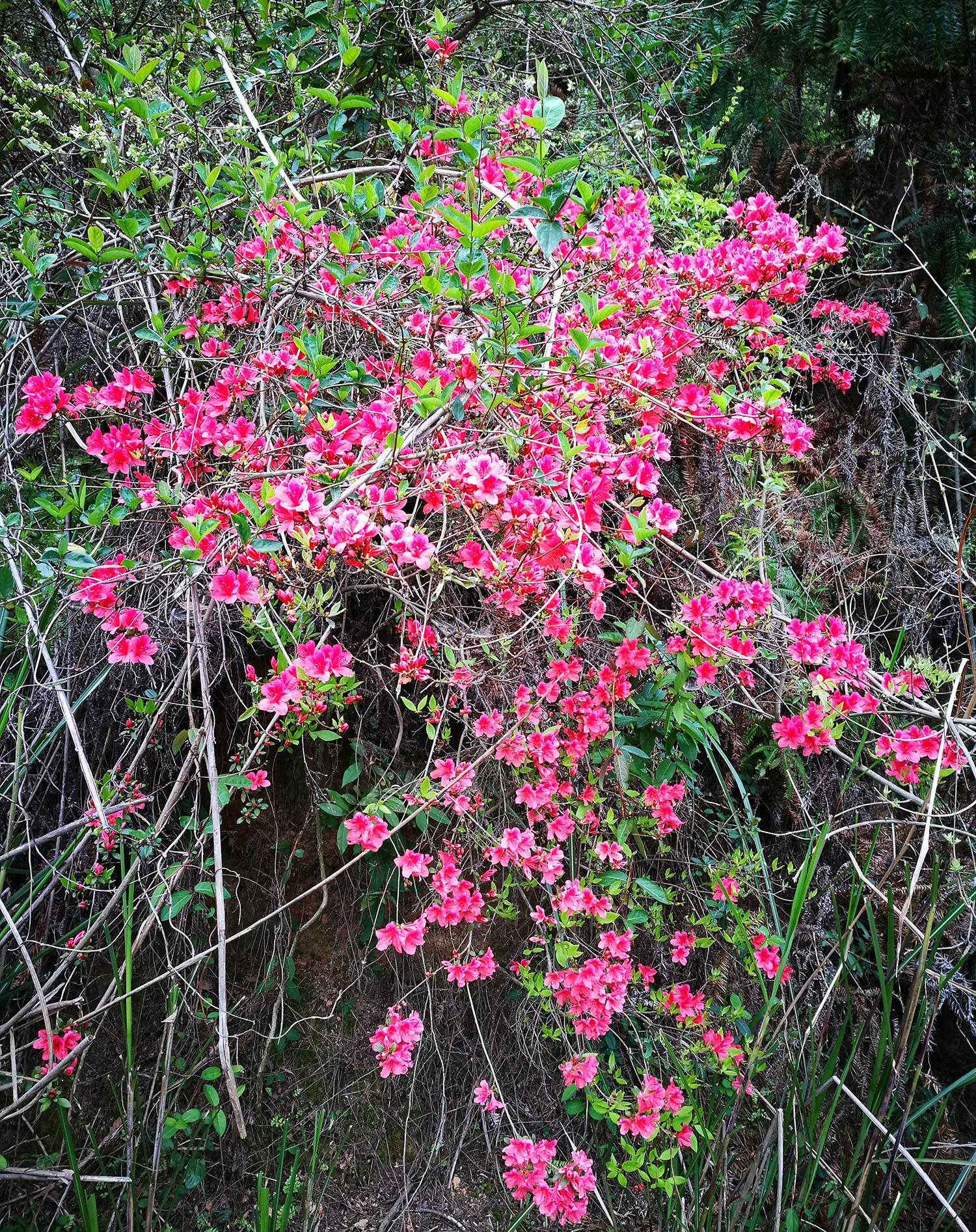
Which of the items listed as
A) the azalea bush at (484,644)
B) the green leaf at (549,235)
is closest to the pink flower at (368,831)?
the azalea bush at (484,644)

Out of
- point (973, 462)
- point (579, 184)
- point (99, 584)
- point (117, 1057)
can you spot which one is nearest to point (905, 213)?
point (973, 462)

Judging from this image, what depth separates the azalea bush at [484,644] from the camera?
4.92ft

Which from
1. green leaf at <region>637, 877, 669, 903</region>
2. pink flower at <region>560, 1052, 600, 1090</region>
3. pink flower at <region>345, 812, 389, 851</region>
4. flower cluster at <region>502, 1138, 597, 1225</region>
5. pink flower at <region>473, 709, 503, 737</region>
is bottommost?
flower cluster at <region>502, 1138, 597, 1225</region>

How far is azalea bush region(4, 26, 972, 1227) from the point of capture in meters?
1.50

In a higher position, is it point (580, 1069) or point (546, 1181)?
point (580, 1069)

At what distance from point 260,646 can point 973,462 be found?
2.53m

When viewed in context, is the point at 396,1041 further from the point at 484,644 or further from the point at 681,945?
the point at 484,644

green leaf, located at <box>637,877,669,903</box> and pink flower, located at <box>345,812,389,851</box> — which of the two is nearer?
pink flower, located at <box>345,812,389,851</box>

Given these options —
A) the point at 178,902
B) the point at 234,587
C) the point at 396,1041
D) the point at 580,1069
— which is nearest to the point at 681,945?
the point at 580,1069

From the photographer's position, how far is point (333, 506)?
133 cm

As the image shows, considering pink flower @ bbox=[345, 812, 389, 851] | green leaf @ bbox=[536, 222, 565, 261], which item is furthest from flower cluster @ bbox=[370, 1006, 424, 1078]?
green leaf @ bbox=[536, 222, 565, 261]

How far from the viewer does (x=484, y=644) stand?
1.66 metres

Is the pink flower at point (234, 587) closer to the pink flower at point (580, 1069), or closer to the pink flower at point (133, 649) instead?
the pink flower at point (133, 649)

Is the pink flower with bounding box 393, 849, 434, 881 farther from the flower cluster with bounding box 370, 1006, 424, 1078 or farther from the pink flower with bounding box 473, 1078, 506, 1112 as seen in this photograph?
the pink flower with bounding box 473, 1078, 506, 1112
